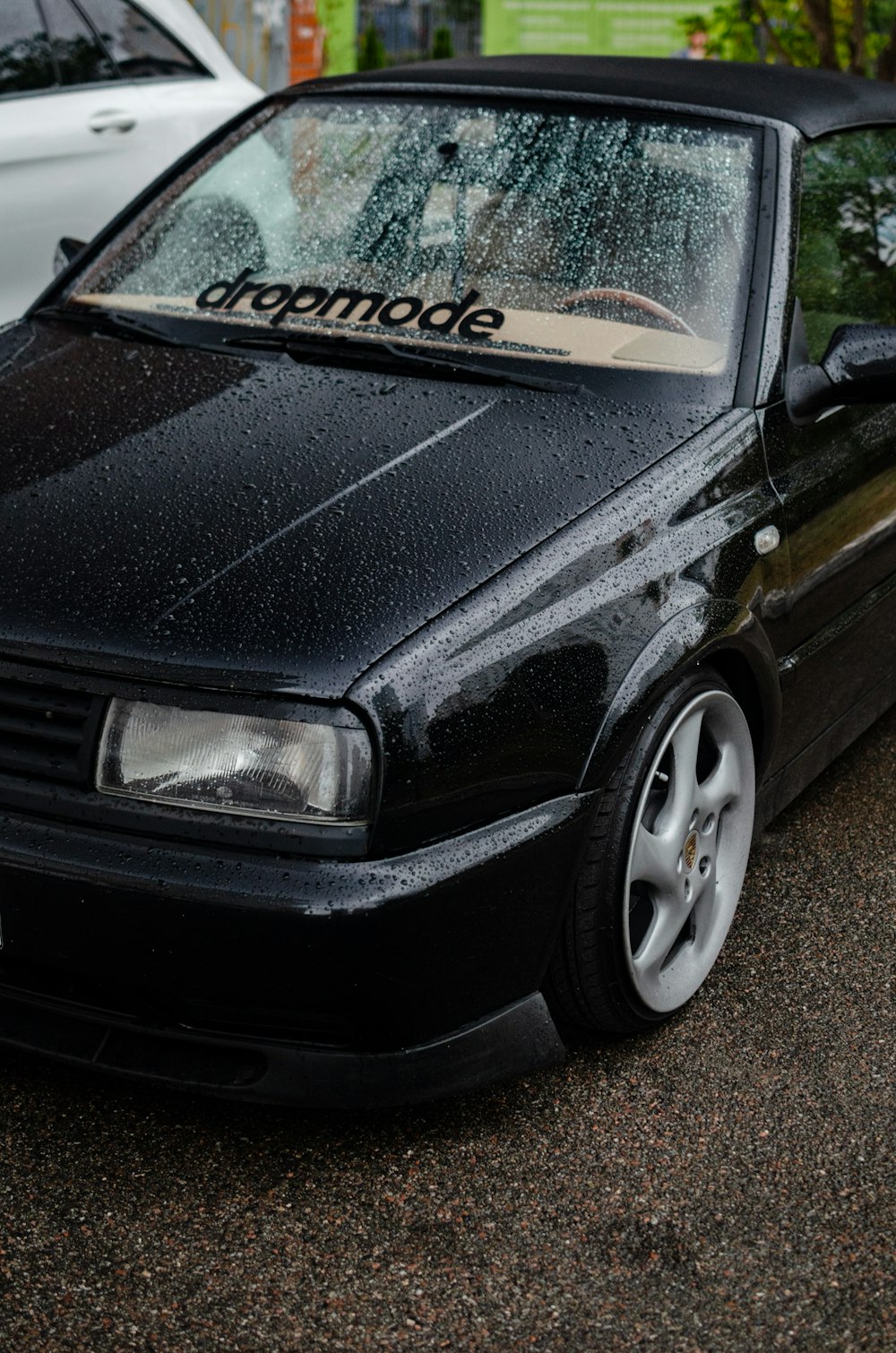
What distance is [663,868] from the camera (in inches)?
107

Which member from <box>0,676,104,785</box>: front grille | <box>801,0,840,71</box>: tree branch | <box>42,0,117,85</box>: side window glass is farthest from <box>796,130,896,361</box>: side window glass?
<box>801,0,840,71</box>: tree branch

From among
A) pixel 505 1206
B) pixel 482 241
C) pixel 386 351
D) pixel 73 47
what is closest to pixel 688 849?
pixel 505 1206

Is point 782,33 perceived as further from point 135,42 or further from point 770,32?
point 135,42

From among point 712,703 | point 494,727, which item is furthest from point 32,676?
point 712,703

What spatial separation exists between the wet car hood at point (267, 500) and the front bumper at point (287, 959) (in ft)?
0.90

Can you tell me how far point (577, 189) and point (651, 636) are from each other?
1.16 m

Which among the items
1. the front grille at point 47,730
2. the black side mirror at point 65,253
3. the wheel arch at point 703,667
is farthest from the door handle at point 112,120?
the front grille at point 47,730

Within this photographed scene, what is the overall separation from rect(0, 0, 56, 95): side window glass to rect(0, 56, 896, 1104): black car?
1849mm

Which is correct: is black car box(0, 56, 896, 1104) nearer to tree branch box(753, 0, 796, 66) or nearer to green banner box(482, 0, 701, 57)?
tree branch box(753, 0, 796, 66)

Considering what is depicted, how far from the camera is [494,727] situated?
2340 millimetres

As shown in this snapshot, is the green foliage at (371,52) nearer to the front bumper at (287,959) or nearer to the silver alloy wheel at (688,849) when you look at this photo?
the silver alloy wheel at (688,849)

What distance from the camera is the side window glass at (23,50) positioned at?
17.5 ft

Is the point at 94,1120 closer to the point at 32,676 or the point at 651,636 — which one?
the point at 32,676

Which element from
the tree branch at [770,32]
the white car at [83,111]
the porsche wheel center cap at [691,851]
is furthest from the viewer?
the tree branch at [770,32]
